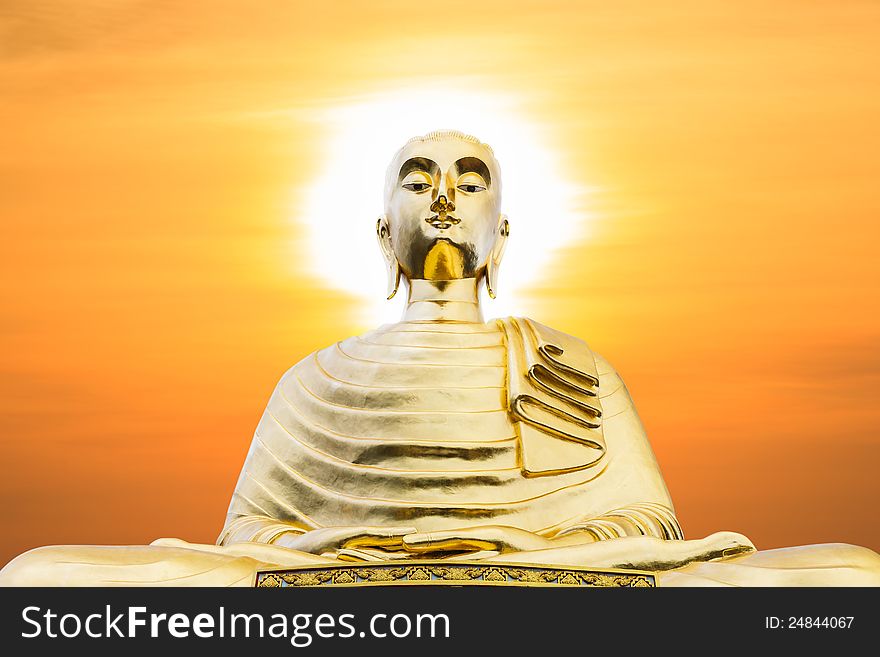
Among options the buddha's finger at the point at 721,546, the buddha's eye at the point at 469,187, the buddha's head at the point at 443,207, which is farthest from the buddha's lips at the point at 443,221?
the buddha's finger at the point at 721,546

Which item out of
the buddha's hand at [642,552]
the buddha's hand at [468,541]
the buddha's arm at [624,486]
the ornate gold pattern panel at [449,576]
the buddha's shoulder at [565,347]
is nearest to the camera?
the ornate gold pattern panel at [449,576]

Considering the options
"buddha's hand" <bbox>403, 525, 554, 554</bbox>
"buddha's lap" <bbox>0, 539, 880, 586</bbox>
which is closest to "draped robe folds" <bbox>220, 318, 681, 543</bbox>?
"buddha's hand" <bbox>403, 525, 554, 554</bbox>

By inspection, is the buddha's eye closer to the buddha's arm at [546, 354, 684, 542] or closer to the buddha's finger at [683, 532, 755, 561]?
the buddha's arm at [546, 354, 684, 542]

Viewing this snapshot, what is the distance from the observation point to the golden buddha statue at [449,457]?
21.4ft

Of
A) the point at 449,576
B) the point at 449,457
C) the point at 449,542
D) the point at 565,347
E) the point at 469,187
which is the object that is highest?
the point at 469,187

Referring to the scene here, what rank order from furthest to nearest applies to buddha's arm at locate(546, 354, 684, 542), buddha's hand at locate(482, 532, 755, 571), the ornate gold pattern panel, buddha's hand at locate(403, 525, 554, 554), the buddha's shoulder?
the buddha's shoulder
buddha's arm at locate(546, 354, 684, 542)
buddha's hand at locate(403, 525, 554, 554)
buddha's hand at locate(482, 532, 755, 571)
the ornate gold pattern panel

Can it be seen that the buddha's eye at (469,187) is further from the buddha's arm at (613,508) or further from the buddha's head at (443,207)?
the buddha's arm at (613,508)

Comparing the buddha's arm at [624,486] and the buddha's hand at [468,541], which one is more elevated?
the buddha's arm at [624,486]

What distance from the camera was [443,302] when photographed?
7719 mm

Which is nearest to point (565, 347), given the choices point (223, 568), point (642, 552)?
point (642, 552)

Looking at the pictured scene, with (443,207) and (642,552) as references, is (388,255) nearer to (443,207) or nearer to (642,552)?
(443,207)

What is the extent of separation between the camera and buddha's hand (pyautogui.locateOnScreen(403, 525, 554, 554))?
21.8ft

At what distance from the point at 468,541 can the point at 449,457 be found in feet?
1.96
